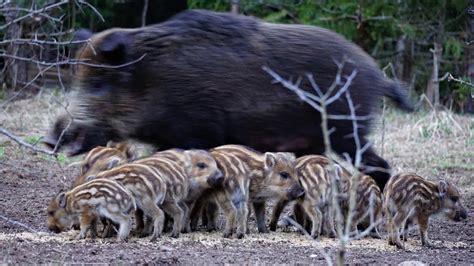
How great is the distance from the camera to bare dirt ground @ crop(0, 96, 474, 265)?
21.5ft

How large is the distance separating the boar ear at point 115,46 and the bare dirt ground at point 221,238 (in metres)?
1.15

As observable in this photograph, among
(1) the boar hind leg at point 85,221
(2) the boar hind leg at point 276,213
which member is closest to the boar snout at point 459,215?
(2) the boar hind leg at point 276,213

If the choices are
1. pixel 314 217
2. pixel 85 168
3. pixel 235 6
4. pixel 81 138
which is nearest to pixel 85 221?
pixel 85 168

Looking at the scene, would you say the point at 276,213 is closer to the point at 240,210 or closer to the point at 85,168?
the point at 240,210

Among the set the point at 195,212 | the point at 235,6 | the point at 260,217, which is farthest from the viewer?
the point at 235,6

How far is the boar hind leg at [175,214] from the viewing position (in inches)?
293

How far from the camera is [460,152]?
488 inches

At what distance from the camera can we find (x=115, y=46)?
908cm

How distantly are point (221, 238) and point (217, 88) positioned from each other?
1820 millimetres

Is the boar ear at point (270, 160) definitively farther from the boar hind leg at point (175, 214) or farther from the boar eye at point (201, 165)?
the boar hind leg at point (175, 214)

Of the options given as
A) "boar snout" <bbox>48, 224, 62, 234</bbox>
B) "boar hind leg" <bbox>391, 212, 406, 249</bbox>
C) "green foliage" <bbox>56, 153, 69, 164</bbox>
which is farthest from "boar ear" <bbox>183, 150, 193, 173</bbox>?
"green foliage" <bbox>56, 153, 69, 164</bbox>

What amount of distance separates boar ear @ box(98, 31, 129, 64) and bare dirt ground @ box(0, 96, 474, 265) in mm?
1154

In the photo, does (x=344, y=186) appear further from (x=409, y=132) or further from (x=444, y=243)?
(x=409, y=132)

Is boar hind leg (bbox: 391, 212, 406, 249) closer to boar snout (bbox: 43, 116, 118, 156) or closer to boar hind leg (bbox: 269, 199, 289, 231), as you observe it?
boar hind leg (bbox: 269, 199, 289, 231)
